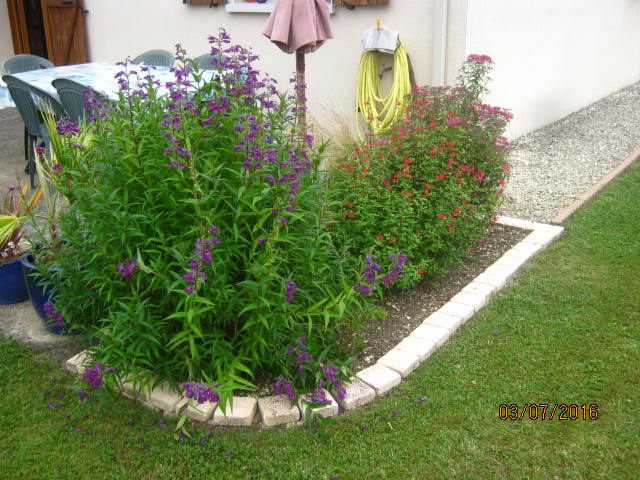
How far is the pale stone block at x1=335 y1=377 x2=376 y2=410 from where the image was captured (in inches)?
112

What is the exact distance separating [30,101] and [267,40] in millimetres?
3202

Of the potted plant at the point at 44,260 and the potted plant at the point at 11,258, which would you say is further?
the potted plant at the point at 11,258

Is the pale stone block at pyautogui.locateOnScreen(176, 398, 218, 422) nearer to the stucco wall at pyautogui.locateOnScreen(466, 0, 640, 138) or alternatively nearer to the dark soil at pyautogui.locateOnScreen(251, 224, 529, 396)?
the dark soil at pyautogui.locateOnScreen(251, 224, 529, 396)

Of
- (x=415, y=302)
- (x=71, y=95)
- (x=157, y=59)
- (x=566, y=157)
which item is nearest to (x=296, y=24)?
(x=71, y=95)

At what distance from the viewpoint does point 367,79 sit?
6672 millimetres

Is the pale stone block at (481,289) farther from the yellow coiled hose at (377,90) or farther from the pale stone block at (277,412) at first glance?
the yellow coiled hose at (377,90)

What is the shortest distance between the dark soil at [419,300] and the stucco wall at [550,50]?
7.91 ft

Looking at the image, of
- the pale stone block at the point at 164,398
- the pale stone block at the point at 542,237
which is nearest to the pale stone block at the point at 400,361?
the pale stone block at the point at 164,398

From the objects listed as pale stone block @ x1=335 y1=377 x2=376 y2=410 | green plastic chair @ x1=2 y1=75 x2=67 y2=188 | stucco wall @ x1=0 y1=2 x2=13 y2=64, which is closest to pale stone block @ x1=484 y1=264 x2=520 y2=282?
pale stone block @ x1=335 y1=377 x2=376 y2=410

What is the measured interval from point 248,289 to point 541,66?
261 inches

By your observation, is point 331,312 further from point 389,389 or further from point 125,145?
point 125,145

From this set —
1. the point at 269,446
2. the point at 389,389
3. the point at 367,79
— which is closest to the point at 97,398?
the point at 269,446

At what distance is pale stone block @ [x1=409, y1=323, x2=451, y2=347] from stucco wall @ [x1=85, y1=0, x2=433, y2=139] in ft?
12.3

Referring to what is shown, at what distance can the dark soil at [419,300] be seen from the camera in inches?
132
